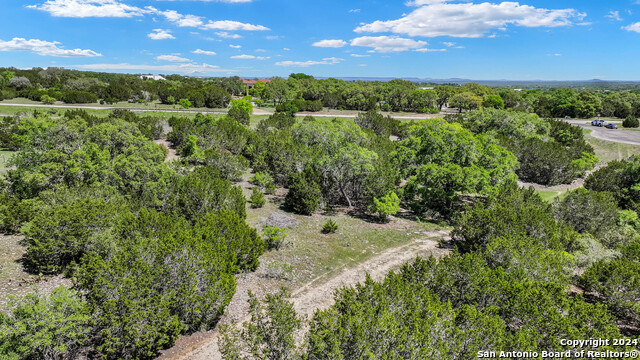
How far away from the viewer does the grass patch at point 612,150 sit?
144 feet

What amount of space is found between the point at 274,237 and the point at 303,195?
6094 mm

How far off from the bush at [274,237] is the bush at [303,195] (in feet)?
16.0

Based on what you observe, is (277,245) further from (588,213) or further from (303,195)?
(588,213)

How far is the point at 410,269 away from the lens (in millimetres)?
12461

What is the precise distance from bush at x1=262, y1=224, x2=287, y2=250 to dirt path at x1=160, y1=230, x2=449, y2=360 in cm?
263

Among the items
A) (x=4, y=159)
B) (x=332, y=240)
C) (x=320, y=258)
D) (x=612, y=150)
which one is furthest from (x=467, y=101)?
(x=4, y=159)

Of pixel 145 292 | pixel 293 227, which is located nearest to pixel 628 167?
pixel 293 227

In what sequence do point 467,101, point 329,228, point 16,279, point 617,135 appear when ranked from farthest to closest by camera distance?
1. point 467,101
2. point 617,135
3. point 329,228
4. point 16,279

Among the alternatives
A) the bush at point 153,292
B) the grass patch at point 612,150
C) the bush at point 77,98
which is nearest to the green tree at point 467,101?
the grass patch at point 612,150

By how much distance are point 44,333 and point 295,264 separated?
988cm

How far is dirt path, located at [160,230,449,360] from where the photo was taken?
10531mm

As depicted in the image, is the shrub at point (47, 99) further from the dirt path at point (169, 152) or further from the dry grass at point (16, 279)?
the dry grass at point (16, 279)

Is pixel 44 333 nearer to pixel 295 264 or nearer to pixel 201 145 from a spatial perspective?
pixel 295 264

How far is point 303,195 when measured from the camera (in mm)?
22672
